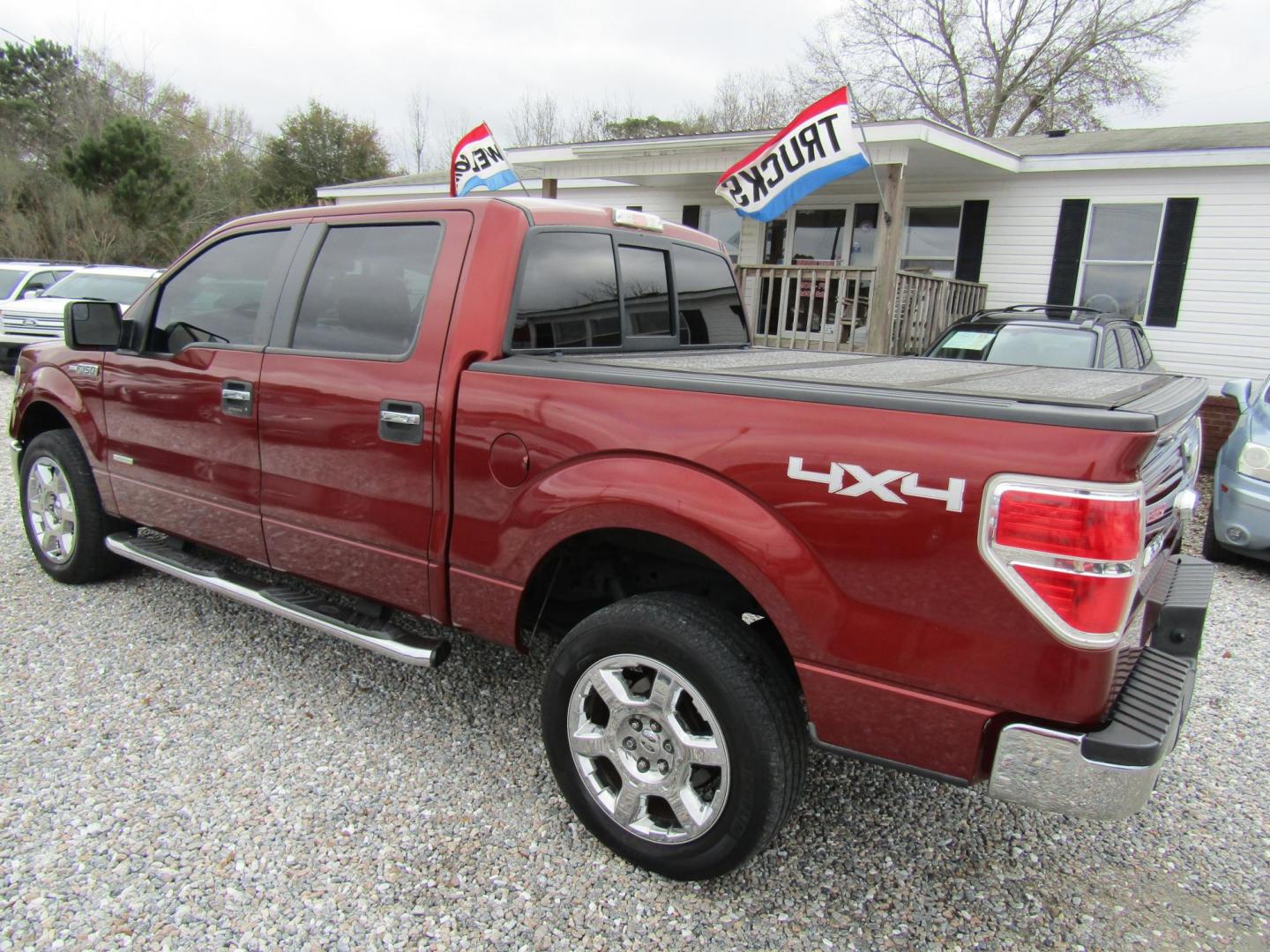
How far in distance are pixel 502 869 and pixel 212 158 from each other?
42078 mm

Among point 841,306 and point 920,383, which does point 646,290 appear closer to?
point 920,383

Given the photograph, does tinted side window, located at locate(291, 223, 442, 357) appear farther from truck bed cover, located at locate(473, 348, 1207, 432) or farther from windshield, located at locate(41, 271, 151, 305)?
windshield, located at locate(41, 271, 151, 305)

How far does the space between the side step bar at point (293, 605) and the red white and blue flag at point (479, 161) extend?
6.70 metres

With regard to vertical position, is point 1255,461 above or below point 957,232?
below

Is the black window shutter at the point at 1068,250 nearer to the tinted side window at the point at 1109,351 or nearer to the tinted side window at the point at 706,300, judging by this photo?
the tinted side window at the point at 1109,351

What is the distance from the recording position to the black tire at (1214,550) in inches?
226

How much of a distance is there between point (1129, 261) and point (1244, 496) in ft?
22.3

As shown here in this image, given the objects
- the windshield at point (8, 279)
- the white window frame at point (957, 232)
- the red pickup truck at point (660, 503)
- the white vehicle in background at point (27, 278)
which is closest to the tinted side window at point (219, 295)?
the red pickup truck at point (660, 503)

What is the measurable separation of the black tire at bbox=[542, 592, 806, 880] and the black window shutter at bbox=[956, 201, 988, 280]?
1112 cm

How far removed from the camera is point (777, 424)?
79.8 inches

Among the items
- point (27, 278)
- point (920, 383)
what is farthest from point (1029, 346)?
point (27, 278)

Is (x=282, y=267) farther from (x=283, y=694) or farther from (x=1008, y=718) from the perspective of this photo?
(x=1008, y=718)

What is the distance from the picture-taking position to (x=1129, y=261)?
35.7 feet

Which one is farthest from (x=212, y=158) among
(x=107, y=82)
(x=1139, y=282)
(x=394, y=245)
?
(x=394, y=245)
